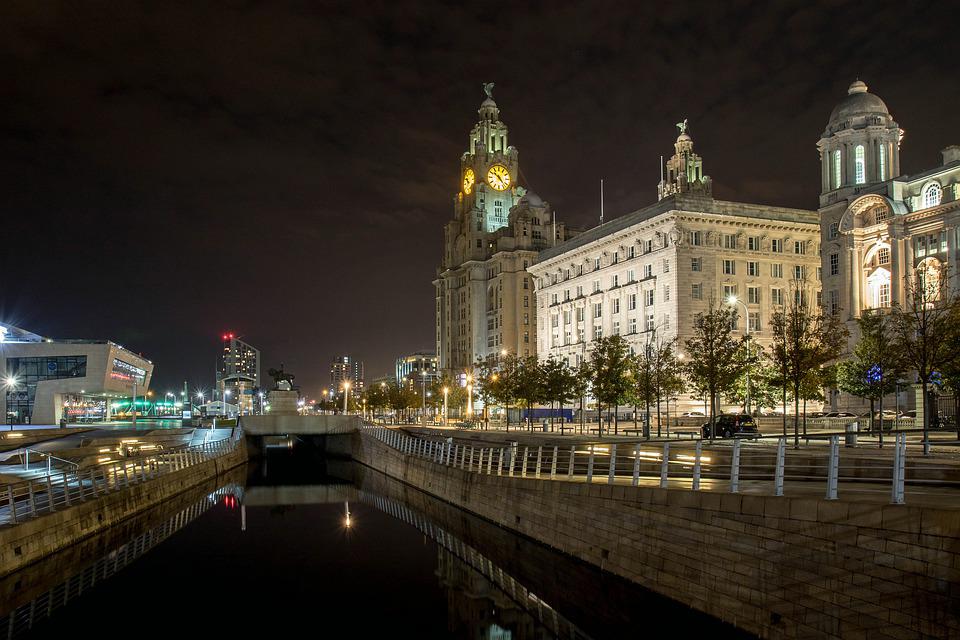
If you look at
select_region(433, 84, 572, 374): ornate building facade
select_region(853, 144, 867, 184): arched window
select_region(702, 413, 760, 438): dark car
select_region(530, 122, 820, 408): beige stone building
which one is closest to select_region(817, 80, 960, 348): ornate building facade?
select_region(853, 144, 867, 184): arched window

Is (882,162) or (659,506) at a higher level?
(882,162)

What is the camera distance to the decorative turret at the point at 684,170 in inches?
6521

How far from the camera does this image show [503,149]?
186 metres

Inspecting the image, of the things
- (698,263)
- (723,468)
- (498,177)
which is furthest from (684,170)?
(723,468)

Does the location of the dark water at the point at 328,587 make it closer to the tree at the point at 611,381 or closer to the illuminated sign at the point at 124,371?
the tree at the point at 611,381

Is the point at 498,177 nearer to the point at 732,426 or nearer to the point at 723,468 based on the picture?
the point at 732,426

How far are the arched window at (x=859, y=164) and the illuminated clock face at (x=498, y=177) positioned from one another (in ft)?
331

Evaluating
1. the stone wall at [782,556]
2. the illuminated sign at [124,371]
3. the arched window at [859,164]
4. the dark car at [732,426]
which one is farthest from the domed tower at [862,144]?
the illuminated sign at [124,371]

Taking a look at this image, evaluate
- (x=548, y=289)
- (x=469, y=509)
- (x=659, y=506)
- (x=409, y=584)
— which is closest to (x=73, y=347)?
(x=548, y=289)

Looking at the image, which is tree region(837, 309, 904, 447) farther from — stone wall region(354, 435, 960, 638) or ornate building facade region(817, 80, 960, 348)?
stone wall region(354, 435, 960, 638)

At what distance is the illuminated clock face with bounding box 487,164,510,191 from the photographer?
180 metres

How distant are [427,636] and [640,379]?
170 feet

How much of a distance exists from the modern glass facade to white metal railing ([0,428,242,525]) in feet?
215

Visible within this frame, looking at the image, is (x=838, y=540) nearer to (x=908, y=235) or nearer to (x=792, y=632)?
(x=792, y=632)
